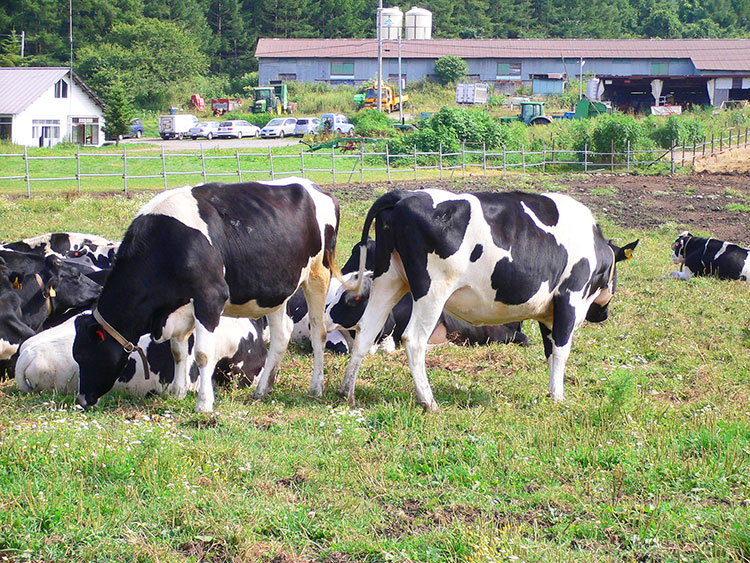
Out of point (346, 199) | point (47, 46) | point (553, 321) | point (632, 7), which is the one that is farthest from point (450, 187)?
point (632, 7)

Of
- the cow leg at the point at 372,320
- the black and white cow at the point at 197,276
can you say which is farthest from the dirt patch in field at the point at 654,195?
the black and white cow at the point at 197,276

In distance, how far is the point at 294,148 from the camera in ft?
142

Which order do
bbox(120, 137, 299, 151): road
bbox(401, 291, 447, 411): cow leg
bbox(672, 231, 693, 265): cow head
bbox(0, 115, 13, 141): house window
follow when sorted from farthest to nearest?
1. bbox(0, 115, 13, 141): house window
2. bbox(120, 137, 299, 151): road
3. bbox(672, 231, 693, 265): cow head
4. bbox(401, 291, 447, 411): cow leg

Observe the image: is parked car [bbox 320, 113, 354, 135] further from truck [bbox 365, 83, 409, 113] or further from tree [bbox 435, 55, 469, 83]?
tree [bbox 435, 55, 469, 83]

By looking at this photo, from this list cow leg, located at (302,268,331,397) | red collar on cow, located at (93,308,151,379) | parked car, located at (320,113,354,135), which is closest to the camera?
red collar on cow, located at (93,308,151,379)

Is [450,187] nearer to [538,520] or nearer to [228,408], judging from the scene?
[228,408]

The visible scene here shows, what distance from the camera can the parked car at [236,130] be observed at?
55.2 meters

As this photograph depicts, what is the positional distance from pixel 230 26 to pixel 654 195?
77053 millimetres

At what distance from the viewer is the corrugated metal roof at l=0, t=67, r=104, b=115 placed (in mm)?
49938

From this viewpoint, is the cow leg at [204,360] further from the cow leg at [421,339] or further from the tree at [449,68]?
the tree at [449,68]

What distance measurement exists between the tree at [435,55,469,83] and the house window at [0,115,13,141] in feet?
125

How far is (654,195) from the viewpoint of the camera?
27.2 m

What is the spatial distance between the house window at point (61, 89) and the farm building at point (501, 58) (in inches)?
1117

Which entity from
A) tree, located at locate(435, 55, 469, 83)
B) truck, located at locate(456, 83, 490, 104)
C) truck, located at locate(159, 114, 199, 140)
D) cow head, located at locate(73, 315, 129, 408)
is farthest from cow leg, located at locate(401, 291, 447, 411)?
tree, located at locate(435, 55, 469, 83)
